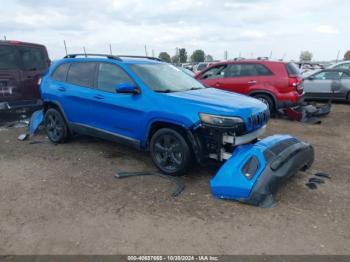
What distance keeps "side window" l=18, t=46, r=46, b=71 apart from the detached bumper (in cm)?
605

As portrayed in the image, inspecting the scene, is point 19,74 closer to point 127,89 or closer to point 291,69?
point 127,89

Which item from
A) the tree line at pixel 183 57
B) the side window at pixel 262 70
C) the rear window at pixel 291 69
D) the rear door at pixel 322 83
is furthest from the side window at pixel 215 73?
the tree line at pixel 183 57

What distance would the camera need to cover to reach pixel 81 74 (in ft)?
19.4

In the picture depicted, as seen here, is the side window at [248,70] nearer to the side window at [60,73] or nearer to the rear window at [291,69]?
the rear window at [291,69]

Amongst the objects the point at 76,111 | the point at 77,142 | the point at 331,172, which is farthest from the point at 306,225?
the point at 77,142

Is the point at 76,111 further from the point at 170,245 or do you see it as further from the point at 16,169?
the point at 170,245

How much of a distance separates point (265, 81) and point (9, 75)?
6.41m

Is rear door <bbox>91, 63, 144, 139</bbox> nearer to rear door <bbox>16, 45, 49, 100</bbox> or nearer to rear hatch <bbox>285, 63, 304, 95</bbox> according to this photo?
rear door <bbox>16, 45, 49, 100</bbox>

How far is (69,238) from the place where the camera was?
10.7 feet

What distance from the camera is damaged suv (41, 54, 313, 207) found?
4295 millimetres

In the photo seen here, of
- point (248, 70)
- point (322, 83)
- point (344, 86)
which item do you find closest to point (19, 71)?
point (248, 70)

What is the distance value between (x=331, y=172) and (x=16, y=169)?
4919 mm

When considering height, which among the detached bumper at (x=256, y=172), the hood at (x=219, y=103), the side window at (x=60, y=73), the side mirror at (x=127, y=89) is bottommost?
the detached bumper at (x=256, y=172)

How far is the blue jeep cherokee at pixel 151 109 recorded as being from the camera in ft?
14.2
